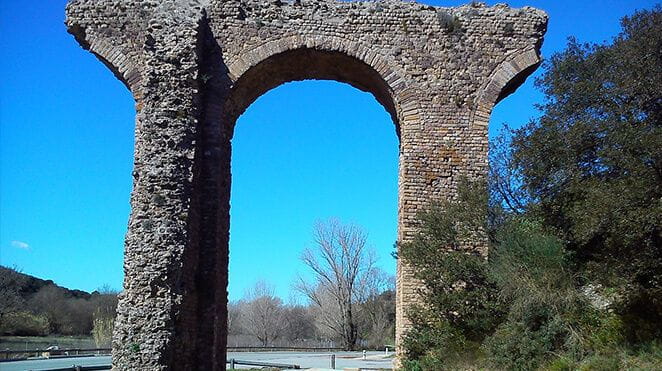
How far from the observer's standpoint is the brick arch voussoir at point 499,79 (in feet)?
40.7

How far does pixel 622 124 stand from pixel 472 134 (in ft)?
10.7

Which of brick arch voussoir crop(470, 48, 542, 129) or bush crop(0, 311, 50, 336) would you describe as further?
bush crop(0, 311, 50, 336)

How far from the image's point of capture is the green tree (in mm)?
8898

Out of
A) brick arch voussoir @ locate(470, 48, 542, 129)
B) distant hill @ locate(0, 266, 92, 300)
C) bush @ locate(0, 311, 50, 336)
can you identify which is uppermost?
brick arch voussoir @ locate(470, 48, 542, 129)

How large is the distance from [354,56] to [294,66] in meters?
1.35

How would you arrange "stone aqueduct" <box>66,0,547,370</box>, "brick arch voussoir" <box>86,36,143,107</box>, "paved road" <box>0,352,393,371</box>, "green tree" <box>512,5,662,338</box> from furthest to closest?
"paved road" <box>0,352,393,371</box>
"brick arch voussoir" <box>86,36,143,107</box>
"stone aqueduct" <box>66,0,547,370</box>
"green tree" <box>512,5,662,338</box>

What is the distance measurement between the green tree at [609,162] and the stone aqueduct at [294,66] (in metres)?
1.39

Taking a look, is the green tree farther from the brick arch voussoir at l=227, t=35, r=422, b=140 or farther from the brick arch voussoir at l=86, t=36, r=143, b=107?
the brick arch voussoir at l=86, t=36, r=143, b=107

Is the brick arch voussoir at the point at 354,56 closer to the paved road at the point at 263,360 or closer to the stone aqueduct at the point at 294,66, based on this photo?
the stone aqueduct at the point at 294,66

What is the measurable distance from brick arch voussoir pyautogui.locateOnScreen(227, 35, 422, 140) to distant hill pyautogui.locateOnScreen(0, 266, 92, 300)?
34.6m

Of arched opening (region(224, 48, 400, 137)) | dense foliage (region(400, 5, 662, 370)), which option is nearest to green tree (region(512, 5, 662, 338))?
dense foliage (region(400, 5, 662, 370))

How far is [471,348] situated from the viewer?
1073cm

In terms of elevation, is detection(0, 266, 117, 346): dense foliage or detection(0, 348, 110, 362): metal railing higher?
detection(0, 266, 117, 346): dense foliage

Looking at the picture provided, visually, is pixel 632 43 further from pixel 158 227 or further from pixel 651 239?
pixel 158 227
